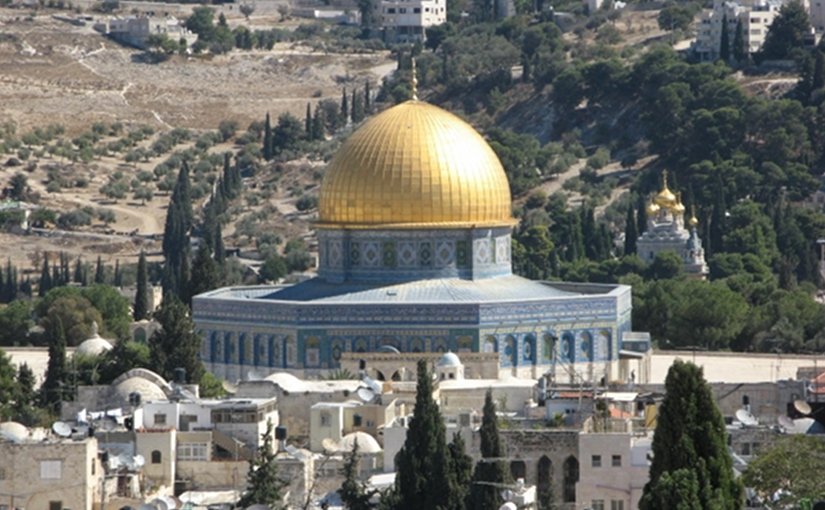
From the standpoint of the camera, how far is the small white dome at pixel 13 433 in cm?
4569

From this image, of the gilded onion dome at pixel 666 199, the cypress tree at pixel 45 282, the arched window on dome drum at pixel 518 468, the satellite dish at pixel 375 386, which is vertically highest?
the arched window on dome drum at pixel 518 468

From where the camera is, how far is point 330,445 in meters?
51.8

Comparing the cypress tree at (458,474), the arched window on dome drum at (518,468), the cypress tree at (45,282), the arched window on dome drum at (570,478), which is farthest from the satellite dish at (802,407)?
the cypress tree at (45,282)

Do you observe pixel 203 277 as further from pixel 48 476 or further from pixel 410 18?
pixel 410 18

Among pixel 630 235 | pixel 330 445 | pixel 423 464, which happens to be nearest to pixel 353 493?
pixel 423 464

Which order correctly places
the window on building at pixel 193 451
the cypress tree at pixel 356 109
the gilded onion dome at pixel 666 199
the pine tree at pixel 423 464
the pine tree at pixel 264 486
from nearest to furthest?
the pine tree at pixel 264 486, the pine tree at pixel 423 464, the window on building at pixel 193 451, the gilded onion dome at pixel 666 199, the cypress tree at pixel 356 109

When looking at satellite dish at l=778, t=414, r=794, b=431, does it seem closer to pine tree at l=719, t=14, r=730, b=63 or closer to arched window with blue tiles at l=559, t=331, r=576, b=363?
arched window with blue tiles at l=559, t=331, r=576, b=363

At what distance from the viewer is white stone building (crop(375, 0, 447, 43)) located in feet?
481

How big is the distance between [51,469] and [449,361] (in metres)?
16.5

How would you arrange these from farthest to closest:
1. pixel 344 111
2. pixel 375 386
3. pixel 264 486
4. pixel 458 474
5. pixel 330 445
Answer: pixel 344 111, pixel 375 386, pixel 330 445, pixel 458 474, pixel 264 486

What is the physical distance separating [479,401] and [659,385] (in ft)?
10.0

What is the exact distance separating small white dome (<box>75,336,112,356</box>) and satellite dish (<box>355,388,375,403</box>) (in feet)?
34.8

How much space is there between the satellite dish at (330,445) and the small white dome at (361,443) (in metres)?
0.08

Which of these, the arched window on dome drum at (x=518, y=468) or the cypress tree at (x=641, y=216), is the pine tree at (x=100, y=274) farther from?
the arched window on dome drum at (x=518, y=468)
